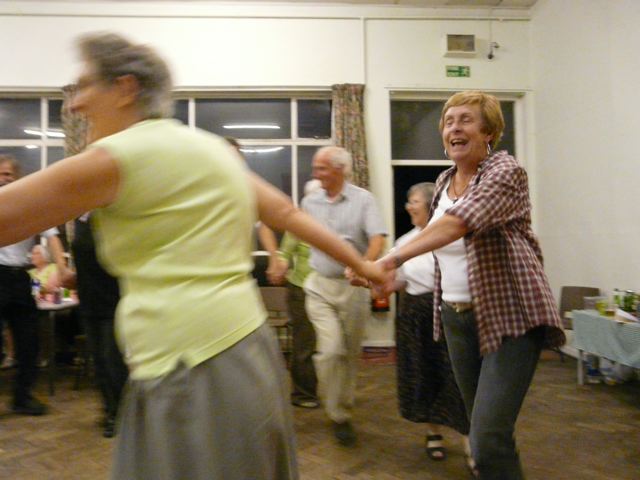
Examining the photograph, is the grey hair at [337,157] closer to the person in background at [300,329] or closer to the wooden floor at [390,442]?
the person in background at [300,329]

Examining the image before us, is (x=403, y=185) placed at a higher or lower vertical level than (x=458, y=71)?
lower

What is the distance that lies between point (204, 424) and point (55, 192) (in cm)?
43

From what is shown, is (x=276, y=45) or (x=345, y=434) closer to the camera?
(x=345, y=434)

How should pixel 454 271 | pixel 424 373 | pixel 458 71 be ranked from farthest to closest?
pixel 458 71
pixel 424 373
pixel 454 271

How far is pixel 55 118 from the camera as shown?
256 inches

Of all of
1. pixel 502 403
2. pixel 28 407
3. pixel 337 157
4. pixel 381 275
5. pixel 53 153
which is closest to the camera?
pixel 502 403

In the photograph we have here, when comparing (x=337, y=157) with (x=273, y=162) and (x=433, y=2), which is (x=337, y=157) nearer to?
(x=273, y=162)

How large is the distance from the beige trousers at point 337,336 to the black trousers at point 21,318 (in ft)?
6.17

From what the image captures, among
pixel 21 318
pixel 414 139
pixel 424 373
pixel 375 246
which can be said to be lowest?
pixel 424 373

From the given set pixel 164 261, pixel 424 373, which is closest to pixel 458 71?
pixel 424 373

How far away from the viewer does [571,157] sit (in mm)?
5684

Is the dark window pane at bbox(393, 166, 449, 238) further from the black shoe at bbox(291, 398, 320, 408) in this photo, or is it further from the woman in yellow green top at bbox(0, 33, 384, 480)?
the woman in yellow green top at bbox(0, 33, 384, 480)

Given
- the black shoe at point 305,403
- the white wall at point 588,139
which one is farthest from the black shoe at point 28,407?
the white wall at point 588,139

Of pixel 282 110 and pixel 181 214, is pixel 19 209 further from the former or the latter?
pixel 282 110
